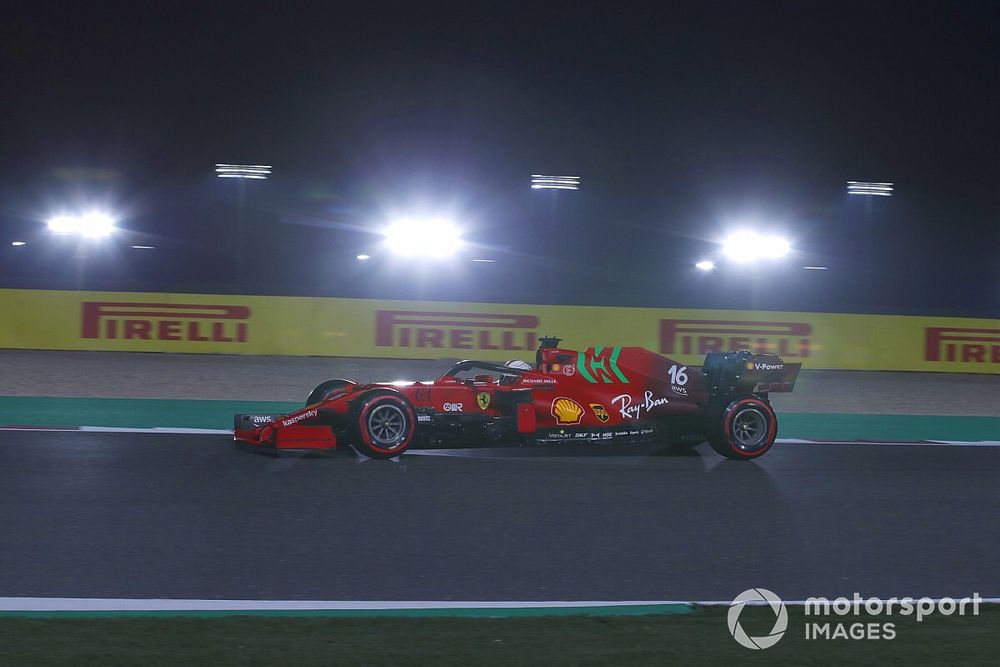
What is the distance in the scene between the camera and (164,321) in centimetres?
1789

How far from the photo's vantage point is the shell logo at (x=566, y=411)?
9359 millimetres

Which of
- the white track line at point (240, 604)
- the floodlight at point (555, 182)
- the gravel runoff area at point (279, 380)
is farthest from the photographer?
the floodlight at point (555, 182)

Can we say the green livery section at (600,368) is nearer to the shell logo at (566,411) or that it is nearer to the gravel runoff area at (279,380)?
the shell logo at (566,411)

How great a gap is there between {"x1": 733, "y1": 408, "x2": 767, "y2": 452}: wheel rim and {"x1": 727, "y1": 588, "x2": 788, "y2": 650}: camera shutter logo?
4261mm

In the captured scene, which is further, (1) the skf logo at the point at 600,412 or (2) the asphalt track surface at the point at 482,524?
(1) the skf logo at the point at 600,412

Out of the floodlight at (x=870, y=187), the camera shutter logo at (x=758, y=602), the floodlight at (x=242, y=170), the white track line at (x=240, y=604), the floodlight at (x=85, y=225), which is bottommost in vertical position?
the white track line at (x=240, y=604)

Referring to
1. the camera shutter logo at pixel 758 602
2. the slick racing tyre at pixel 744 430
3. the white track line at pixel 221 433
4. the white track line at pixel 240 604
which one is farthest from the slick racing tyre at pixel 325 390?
the camera shutter logo at pixel 758 602

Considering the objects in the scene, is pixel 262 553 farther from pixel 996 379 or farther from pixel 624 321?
pixel 996 379

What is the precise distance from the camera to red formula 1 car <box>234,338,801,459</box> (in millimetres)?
8961

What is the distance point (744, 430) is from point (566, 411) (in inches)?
62.5

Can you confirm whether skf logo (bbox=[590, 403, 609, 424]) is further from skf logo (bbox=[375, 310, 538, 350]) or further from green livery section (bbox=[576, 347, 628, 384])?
skf logo (bbox=[375, 310, 538, 350])

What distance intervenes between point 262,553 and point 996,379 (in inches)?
614

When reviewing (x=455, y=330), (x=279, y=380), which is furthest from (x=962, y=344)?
(x=279, y=380)

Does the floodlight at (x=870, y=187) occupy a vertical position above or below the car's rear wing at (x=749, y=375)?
above
